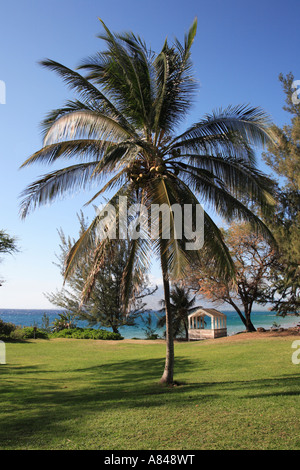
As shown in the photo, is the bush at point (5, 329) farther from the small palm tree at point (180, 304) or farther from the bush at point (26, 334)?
the small palm tree at point (180, 304)

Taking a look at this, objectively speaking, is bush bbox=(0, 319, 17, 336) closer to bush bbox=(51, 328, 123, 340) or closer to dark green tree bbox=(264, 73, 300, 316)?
bush bbox=(51, 328, 123, 340)

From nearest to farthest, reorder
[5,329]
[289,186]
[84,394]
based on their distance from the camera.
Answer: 1. [84,394]
2. [289,186]
3. [5,329]

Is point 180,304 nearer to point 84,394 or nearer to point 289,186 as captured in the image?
point 289,186

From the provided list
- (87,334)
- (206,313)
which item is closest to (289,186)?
(206,313)

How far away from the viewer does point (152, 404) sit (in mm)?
7344

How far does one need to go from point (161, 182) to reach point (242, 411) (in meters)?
4.78

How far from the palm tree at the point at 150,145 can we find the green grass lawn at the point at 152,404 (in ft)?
4.93

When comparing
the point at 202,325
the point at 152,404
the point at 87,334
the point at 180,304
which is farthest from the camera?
the point at 180,304

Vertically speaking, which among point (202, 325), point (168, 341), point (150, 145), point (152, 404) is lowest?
point (202, 325)

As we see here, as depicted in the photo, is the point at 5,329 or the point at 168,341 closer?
the point at 168,341

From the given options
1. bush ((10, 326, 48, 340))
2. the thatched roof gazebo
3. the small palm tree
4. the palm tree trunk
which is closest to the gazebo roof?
the thatched roof gazebo

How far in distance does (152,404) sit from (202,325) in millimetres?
17477

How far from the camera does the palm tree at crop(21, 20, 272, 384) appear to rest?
8273 millimetres

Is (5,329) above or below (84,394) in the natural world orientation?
below
